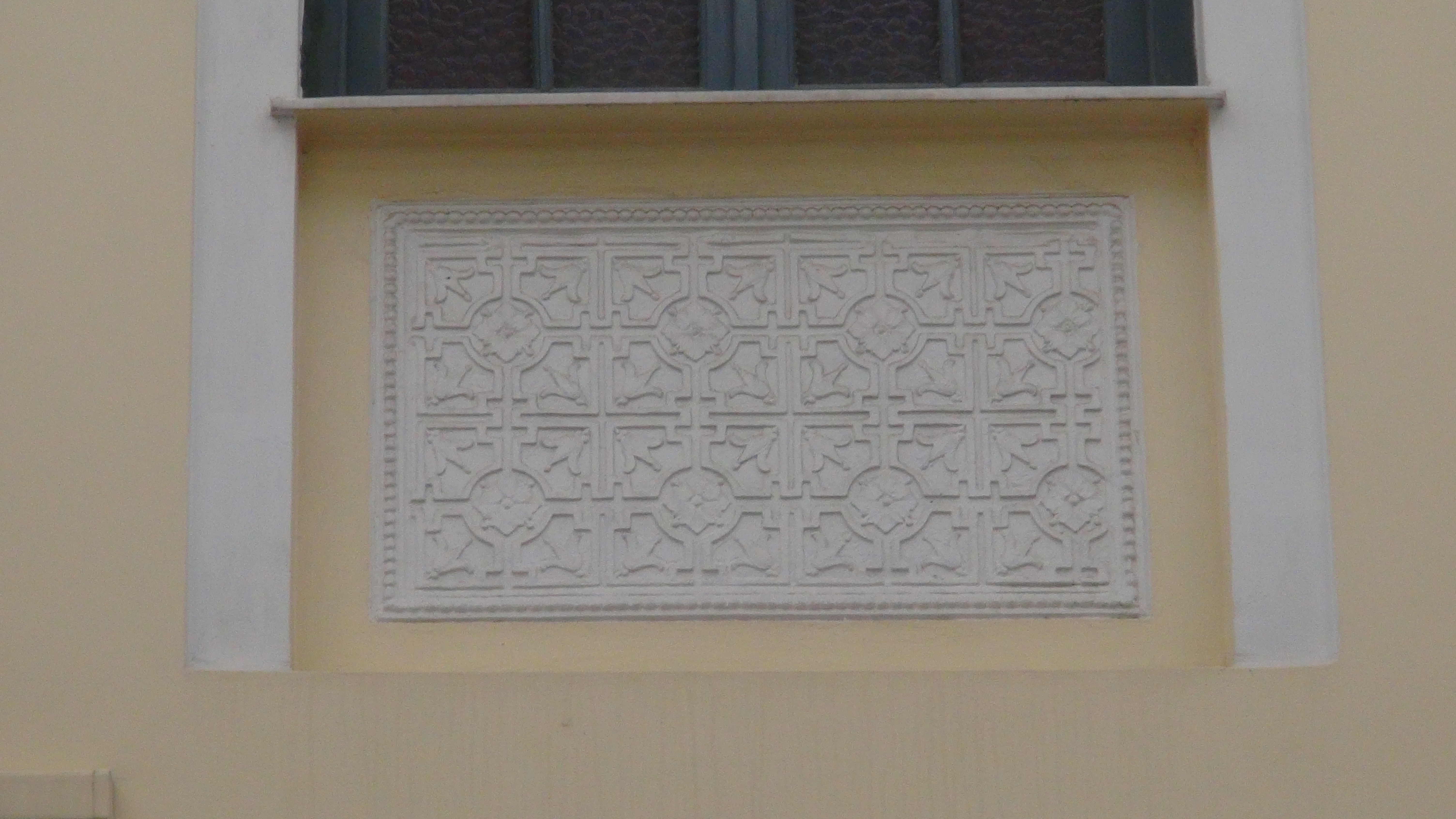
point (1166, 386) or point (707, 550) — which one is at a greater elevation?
point (1166, 386)

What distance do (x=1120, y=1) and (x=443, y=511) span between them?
2110 mm

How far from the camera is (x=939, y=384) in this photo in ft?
16.4

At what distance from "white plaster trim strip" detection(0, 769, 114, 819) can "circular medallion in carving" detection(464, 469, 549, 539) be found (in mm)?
997

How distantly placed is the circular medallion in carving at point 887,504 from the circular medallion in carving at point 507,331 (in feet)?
2.77

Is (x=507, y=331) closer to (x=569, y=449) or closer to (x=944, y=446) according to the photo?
(x=569, y=449)

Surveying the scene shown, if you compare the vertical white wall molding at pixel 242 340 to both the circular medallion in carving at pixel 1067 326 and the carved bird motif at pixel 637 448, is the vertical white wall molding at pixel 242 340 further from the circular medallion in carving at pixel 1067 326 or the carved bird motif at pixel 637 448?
the circular medallion in carving at pixel 1067 326

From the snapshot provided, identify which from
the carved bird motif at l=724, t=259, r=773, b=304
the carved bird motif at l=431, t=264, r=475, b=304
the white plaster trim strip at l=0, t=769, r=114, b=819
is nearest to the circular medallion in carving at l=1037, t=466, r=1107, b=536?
the carved bird motif at l=724, t=259, r=773, b=304

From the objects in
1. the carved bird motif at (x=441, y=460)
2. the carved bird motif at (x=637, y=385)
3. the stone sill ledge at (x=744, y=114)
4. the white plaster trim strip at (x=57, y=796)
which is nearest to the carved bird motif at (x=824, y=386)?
the carved bird motif at (x=637, y=385)

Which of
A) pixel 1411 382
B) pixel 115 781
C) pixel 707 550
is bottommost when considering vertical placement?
pixel 115 781

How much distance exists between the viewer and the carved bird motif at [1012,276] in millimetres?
5055

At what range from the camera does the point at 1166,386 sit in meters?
4.98

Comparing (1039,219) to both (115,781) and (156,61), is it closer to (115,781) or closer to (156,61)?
(156,61)

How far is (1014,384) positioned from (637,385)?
0.90m

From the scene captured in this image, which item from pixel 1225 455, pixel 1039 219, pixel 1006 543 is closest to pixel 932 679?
pixel 1006 543
